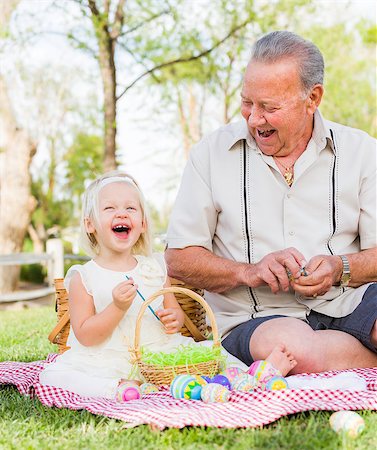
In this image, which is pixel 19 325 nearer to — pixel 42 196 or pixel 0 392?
pixel 0 392

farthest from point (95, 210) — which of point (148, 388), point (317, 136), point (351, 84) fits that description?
point (351, 84)

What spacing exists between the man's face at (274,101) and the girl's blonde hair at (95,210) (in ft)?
2.03

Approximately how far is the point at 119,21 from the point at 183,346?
7.96m

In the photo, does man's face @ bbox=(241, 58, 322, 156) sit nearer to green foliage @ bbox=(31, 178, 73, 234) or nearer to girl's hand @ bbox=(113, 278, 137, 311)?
girl's hand @ bbox=(113, 278, 137, 311)

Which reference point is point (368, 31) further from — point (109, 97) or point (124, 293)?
point (124, 293)

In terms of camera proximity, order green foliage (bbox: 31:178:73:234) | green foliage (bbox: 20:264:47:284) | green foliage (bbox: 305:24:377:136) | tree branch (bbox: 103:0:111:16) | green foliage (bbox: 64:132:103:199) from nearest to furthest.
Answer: tree branch (bbox: 103:0:111:16)
green foliage (bbox: 20:264:47:284)
green foliage (bbox: 305:24:377:136)
green foliage (bbox: 31:178:73:234)
green foliage (bbox: 64:132:103:199)

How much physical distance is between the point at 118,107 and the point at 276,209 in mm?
8965

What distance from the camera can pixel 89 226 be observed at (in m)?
3.32

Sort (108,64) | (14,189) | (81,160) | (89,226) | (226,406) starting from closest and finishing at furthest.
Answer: (226,406), (89,226), (108,64), (14,189), (81,160)

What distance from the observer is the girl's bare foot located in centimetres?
291

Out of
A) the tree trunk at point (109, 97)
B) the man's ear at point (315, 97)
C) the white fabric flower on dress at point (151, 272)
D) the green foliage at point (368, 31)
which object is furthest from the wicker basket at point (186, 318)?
the green foliage at point (368, 31)

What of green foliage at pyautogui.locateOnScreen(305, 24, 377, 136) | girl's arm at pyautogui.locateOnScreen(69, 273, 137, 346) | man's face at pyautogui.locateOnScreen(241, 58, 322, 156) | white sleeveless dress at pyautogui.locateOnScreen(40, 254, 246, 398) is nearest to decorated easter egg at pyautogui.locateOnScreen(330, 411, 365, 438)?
white sleeveless dress at pyautogui.locateOnScreen(40, 254, 246, 398)

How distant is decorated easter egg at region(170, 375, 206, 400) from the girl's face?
0.76m

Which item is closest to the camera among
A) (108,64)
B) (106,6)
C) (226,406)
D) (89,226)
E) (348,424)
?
(348,424)
